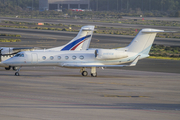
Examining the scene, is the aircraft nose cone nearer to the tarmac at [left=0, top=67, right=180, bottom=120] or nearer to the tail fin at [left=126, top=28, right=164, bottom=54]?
the tarmac at [left=0, top=67, right=180, bottom=120]

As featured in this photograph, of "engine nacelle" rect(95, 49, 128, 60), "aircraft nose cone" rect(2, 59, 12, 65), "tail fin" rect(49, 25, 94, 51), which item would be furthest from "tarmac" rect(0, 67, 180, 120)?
"tail fin" rect(49, 25, 94, 51)

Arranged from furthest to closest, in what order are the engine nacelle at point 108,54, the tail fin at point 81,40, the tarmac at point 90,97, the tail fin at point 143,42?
the tail fin at point 81,40 < the tail fin at point 143,42 < the engine nacelle at point 108,54 < the tarmac at point 90,97

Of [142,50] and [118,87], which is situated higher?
[142,50]

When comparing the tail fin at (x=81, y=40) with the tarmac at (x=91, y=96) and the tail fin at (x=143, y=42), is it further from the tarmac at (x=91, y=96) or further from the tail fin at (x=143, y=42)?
the tail fin at (x=143, y=42)

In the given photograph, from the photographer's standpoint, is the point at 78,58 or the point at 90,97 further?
the point at 78,58

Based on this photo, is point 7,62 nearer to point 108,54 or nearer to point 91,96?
point 108,54

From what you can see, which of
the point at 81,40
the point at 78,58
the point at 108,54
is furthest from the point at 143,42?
the point at 81,40

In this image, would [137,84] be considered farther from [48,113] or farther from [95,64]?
[48,113]

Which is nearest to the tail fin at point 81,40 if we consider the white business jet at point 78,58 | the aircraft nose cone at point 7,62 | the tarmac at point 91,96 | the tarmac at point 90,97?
the tarmac at point 91,96

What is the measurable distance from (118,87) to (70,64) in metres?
7.80

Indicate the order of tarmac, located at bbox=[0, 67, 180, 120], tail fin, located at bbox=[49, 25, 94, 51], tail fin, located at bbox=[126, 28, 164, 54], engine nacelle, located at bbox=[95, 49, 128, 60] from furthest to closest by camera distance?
1. tail fin, located at bbox=[49, 25, 94, 51]
2. tail fin, located at bbox=[126, 28, 164, 54]
3. engine nacelle, located at bbox=[95, 49, 128, 60]
4. tarmac, located at bbox=[0, 67, 180, 120]

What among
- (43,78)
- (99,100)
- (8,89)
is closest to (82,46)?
(43,78)

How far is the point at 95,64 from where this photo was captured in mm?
34062

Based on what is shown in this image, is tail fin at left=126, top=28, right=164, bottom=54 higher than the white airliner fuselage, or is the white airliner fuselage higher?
tail fin at left=126, top=28, right=164, bottom=54
